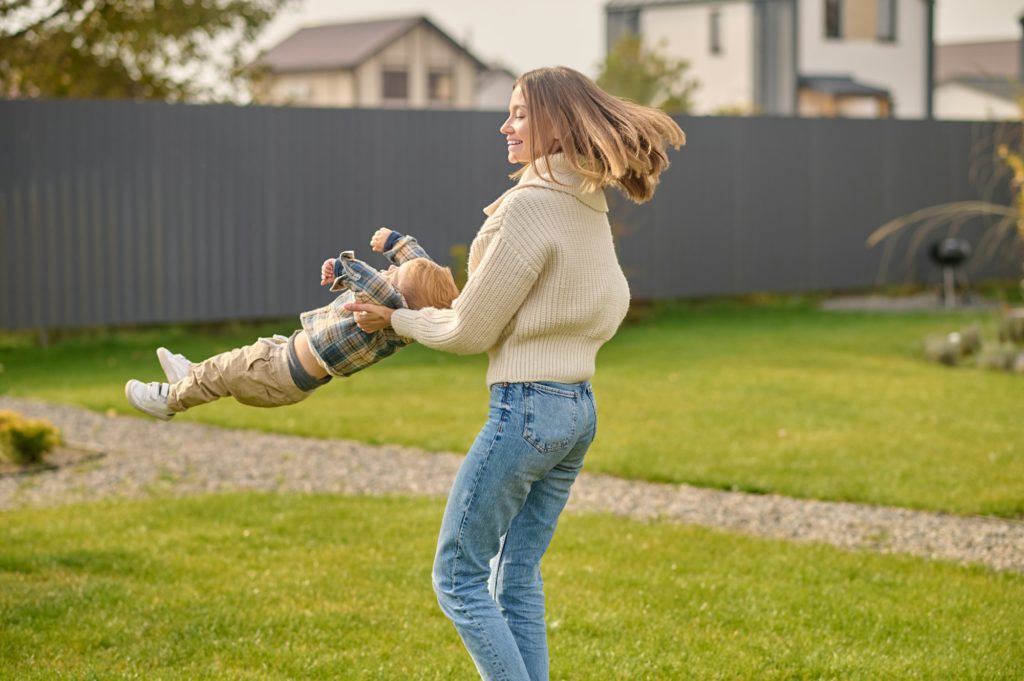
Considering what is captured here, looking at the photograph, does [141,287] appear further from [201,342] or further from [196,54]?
[196,54]

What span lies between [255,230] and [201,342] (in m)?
1.22

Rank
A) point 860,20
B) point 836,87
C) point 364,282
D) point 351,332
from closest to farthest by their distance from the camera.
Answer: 1. point 364,282
2. point 351,332
3. point 836,87
4. point 860,20

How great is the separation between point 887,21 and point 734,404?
2943cm

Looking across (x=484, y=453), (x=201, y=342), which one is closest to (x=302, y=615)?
(x=484, y=453)

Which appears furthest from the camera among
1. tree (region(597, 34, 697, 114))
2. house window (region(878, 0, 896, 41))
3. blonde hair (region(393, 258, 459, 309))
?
house window (region(878, 0, 896, 41))

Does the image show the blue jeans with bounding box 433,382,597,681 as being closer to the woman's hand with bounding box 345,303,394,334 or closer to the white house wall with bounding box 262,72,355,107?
the woman's hand with bounding box 345,303,394,334

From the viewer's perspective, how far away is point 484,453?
3.07 m

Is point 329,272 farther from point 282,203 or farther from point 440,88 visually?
point 440,88


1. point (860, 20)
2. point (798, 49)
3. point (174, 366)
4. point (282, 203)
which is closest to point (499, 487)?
point (174, 366)

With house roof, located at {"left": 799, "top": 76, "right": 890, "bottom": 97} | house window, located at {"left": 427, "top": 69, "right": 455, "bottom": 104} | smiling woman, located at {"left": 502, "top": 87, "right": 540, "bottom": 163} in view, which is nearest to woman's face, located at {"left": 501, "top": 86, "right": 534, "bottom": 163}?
smiling woman, located at {"left": 502, "top": 87, "right": 540, "bottom": 163}

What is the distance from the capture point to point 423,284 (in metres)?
3.28

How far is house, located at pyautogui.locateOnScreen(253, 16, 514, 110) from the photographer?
133 feet

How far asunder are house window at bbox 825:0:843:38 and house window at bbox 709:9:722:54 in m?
2.75

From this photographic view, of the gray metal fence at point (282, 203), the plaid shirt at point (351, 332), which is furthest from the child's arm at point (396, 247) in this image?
the gray metal fence at point (282, 203)
